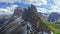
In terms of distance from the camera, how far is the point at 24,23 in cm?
538

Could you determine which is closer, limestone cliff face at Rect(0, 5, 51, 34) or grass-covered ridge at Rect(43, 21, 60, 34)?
limestone cliff face at Rect(0, 5, 51, 34)

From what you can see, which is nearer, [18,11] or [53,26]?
[18,11]

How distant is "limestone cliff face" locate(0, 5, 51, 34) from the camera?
210 inches

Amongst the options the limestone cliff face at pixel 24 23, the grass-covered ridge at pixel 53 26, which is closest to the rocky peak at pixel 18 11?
the limestone cliff face at pixel 24 23

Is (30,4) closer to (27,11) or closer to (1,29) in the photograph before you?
(27,11)

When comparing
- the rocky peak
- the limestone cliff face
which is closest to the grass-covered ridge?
the limestone cliff face

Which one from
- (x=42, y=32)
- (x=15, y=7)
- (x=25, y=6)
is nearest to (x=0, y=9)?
(x=15, y=7)

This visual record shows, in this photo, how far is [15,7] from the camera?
17.8 ft

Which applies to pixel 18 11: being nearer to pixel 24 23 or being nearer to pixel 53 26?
pixel 24 23

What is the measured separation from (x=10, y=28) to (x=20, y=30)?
1.09ft

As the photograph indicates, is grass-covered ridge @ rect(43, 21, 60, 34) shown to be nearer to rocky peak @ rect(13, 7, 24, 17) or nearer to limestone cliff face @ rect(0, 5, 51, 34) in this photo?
limestone cliff face @ rect(0, 5, 51, 34)

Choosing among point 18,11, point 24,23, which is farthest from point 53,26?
point 18,11

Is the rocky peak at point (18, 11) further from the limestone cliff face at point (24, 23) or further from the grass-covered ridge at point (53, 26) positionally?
the grass-covered ridge at point (53, 26)

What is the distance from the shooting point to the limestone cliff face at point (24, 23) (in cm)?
534
